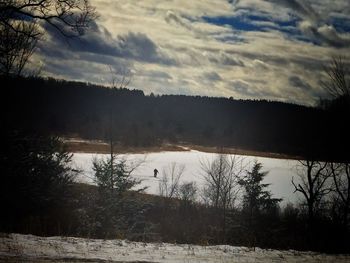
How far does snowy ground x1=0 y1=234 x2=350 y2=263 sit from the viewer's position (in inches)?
410

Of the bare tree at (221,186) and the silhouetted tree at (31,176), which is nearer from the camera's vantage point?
the silhouetted tree at (31,176)

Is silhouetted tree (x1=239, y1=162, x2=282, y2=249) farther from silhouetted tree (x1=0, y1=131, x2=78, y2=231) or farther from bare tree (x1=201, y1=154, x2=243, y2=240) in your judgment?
silhouetted tree (x1=0, y1=131, x2=78, y2=231)

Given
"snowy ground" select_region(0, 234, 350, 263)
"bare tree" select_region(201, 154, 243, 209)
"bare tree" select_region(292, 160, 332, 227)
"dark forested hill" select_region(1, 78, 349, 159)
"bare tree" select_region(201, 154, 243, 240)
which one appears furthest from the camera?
"dark forested hill" select_region(1, 78, 349, 159)

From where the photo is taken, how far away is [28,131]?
79.4 feet

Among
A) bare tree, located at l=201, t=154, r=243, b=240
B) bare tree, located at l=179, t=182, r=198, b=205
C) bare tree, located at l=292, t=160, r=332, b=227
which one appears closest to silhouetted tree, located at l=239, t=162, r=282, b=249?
bare tree, located at l=201, t=154, r=243, b=240

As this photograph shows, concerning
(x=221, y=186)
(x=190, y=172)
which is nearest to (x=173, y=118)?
(x=190, y=172)

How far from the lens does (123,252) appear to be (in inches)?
452

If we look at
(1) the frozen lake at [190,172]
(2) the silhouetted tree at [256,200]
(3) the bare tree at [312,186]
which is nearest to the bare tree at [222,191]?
(2) the silhouetted tree at [256,200]

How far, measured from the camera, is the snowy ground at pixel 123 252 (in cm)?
1041

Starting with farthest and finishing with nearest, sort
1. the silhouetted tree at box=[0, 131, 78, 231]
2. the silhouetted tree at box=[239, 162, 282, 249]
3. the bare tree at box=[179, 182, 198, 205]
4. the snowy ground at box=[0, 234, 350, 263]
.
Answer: the silhouetted tree at box=[239, 162, 282, 249], the bare tree at box=[179, 182, 198, 205], the silhouetted tree at box=[0, 131, 78, 231], the snowy ground at box=[0, 234, 350, 263]

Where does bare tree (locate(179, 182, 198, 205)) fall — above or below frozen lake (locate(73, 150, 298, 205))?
below

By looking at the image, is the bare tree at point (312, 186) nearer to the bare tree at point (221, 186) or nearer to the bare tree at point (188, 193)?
the bare tree at point (221, 186)

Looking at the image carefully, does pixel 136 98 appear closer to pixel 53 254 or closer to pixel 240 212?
pixel 240 212

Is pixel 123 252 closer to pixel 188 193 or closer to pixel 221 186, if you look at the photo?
pixel 188 193
